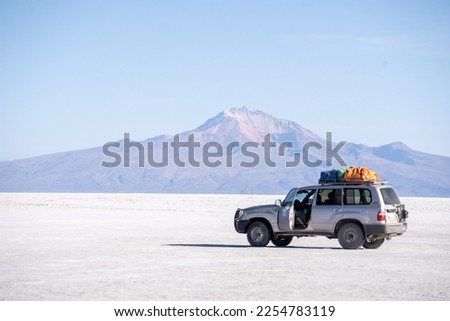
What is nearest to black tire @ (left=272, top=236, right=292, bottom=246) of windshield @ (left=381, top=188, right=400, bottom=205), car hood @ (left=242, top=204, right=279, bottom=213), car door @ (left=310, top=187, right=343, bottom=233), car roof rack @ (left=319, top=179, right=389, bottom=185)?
car hood @ (left=242, top=204, right=279, bottom=213)

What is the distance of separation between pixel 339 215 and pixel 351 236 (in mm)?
695

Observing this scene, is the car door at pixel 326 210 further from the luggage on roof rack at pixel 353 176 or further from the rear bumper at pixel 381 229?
the rear bumper at pixel 381 229

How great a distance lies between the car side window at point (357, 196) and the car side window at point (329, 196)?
0.20m

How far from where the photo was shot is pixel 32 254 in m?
22.2

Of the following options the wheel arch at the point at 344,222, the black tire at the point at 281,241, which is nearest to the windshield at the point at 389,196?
the wheel arch at the point at 344,222

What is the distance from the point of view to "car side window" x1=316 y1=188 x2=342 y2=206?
24.0 meters

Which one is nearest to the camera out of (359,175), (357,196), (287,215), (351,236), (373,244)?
(359,175)

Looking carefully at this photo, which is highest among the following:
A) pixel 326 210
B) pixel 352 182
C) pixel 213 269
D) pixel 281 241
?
pixel 352 182

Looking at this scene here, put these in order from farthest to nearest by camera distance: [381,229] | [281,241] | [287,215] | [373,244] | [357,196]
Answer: [281,241], [373,244], [287,215], [357,196], [381,229]

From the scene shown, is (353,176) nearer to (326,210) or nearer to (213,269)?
(326,210)

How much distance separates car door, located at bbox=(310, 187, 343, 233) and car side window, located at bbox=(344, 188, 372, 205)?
0.21 meters

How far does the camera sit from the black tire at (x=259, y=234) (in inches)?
976

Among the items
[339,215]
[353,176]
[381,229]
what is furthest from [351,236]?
[353,176]

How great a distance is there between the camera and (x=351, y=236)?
2386 centimetres
